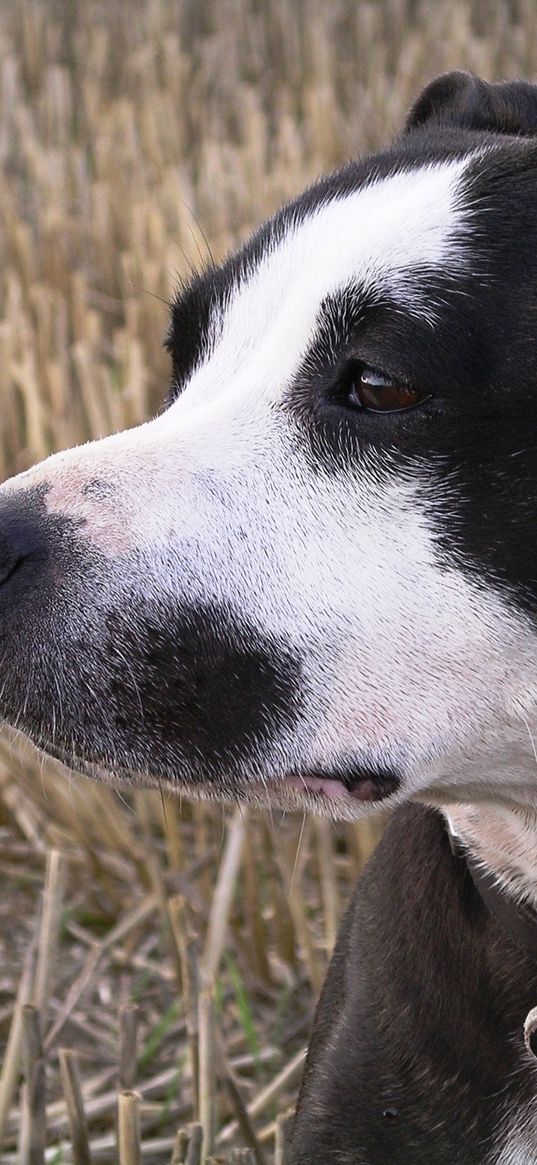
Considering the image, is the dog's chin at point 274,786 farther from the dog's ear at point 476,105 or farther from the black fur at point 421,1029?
the dog's ear at point 476,105

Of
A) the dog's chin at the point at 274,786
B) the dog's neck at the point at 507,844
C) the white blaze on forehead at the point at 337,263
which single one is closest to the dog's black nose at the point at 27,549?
the dog's chin at the point at 274,786

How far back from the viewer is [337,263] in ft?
6.53

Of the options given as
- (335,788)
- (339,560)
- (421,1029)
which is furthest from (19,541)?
(421,1029)

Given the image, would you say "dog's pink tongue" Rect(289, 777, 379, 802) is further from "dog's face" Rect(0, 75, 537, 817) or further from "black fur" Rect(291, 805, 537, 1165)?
"black fur" Rect(291, 805, 537, 1165)

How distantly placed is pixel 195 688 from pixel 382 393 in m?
0.41

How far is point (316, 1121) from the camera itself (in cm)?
219

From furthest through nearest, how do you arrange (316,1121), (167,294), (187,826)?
(167,294) → (187,826) → (316,1121)

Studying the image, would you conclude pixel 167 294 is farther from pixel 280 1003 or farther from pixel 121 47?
pixel 121 47

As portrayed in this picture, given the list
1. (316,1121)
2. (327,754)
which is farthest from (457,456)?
(316,1121)

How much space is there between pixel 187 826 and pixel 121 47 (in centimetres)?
583

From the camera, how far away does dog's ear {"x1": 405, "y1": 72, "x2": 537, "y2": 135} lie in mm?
2475

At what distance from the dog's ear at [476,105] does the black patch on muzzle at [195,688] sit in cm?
99

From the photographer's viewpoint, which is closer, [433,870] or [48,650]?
[48,650]

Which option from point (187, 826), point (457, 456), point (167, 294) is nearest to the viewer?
point (457, 456)
